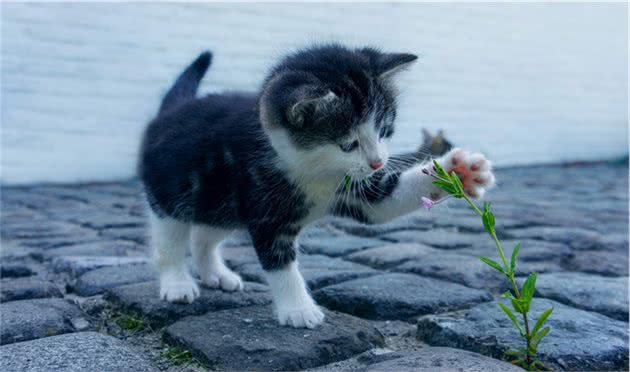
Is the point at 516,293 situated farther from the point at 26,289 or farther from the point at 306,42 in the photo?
the point at 306,42

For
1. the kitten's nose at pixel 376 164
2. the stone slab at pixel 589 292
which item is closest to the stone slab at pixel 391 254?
the stone slab at pixel 589 292

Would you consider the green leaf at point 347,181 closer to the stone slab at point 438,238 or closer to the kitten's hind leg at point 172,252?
the kitten's hind leg at point 172,252

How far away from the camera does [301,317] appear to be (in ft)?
6.59

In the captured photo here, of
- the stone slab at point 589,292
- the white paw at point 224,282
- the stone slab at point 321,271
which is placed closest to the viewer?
the stone slab at point 589,292

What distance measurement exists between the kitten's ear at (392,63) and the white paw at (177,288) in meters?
0.99

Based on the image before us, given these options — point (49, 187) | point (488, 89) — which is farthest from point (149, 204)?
point (488, 89)

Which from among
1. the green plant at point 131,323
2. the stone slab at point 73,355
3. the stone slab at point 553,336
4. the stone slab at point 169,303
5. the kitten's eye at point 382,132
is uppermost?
the kitten's eye at point 382,132

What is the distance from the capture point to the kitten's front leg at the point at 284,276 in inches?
81.0

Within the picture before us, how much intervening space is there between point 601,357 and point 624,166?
9508mm

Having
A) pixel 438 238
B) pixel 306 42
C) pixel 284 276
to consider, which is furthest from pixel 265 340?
pixel 306 42

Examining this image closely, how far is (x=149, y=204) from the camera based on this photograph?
2.66 meters

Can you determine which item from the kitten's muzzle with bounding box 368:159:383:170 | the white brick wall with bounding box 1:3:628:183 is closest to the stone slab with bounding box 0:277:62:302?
the kitten's muzzle with bounding box 368:159:383:170

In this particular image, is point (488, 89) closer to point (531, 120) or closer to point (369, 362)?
point (531, 120)

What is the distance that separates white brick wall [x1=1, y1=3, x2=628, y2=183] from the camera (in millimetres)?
6719
